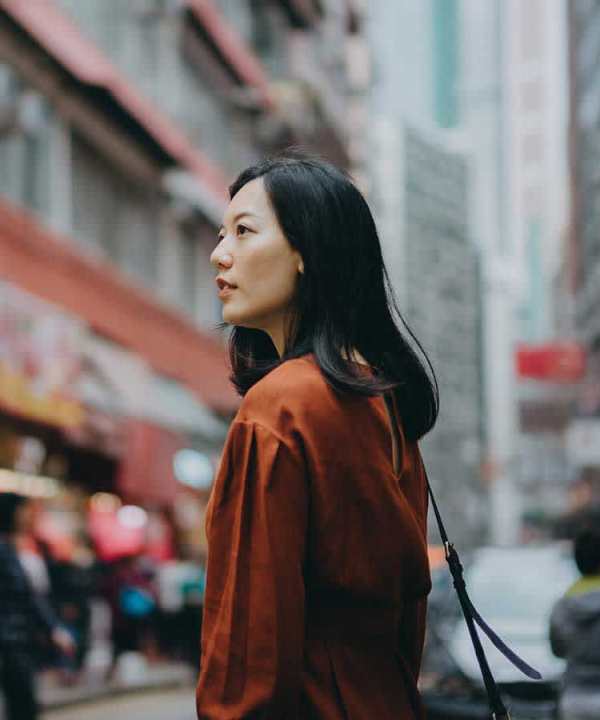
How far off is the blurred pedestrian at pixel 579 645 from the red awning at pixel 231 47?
27.1m

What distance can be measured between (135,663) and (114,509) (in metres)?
4.48

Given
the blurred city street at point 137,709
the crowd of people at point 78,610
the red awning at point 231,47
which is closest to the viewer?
the crowd of people at point 78,610

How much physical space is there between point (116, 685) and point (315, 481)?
15.8 m

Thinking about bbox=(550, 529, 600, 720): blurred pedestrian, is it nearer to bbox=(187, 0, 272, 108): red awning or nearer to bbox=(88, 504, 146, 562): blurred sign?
bbox=(88, 504, 146, 562): blurred sign

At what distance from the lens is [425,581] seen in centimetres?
280

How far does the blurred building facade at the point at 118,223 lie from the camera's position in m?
21.6

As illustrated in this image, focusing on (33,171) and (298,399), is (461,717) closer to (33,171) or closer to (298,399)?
(298,399)

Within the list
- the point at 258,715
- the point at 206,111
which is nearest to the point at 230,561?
the point at 258,715

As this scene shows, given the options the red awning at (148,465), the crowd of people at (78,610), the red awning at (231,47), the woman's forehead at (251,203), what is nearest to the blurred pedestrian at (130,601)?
the crowd of people at (78,610)

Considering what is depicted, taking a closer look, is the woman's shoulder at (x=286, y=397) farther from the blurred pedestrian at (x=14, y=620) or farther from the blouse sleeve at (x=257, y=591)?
the blurred pedestrian at (x=14, y=620)

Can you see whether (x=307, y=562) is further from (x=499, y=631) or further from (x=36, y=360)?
(x=36, y=360)

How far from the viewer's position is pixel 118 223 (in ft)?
94.5

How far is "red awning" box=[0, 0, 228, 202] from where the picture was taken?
2294 centimetres

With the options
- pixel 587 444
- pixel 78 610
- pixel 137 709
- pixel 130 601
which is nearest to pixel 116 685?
pixel 78 610
